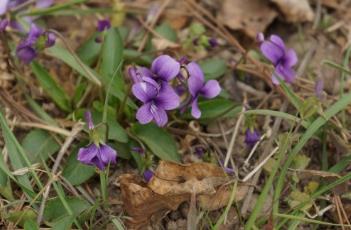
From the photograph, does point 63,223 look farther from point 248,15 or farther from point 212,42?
point 248,15

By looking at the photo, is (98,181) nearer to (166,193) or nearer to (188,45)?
(166,193)

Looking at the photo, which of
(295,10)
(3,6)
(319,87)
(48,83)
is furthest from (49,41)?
(295,10)

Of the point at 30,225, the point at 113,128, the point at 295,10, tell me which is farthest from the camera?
the point at 295,10

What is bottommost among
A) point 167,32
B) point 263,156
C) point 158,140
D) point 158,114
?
point 263,156

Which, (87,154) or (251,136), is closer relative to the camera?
(87,154)

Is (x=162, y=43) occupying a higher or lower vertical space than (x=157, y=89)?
lower

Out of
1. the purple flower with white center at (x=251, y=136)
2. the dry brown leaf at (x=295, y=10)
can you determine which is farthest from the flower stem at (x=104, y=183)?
the dry brown leaf at (x=295, y=10)

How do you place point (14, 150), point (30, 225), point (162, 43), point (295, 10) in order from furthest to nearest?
point (295, 10)
point (162, 43)
point (14, 150)
point (30, 225)
